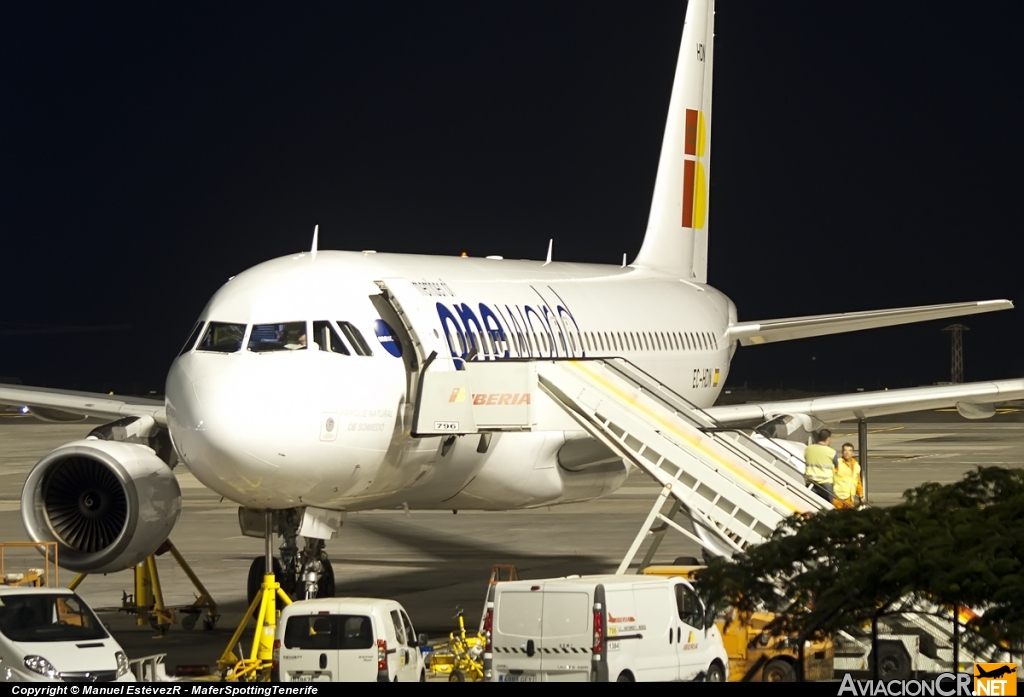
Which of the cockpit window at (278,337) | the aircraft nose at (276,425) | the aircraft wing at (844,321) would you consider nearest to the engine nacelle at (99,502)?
the aircraft nose at (276,425)

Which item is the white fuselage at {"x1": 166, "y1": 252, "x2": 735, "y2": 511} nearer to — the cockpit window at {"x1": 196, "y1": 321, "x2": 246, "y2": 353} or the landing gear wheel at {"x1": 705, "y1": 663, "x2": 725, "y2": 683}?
the cockpit window at {"x1": 196, "y1": 321, "x2": 246, "y2": 353}

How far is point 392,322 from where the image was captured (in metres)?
19.3

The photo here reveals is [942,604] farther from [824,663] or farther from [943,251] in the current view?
[943,251]

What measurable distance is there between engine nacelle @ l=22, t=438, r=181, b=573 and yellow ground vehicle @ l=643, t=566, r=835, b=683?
6.31 meters

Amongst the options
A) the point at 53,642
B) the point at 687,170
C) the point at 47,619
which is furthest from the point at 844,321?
the point at 53,642

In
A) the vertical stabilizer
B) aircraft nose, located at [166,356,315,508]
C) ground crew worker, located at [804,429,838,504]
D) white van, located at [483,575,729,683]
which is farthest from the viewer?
the vertical stabilizer

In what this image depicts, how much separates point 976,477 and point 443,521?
2161 centimetres

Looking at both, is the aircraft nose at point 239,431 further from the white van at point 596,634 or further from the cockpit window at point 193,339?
the white van at point 596,634

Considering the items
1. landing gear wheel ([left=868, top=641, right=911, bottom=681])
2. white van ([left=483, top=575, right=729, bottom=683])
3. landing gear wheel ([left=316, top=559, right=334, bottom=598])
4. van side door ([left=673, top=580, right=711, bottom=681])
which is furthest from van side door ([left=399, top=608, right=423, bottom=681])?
landing gear wheel ([left=868, top=641, right=911, bottom=681])

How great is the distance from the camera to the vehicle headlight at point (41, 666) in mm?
Result: 14641

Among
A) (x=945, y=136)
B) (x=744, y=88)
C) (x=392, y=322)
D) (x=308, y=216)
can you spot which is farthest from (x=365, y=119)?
(x=392, y=322)

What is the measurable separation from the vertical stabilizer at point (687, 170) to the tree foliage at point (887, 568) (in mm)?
18329

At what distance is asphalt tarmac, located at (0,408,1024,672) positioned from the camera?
21641 mm

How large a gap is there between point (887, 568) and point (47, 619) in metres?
8.16
